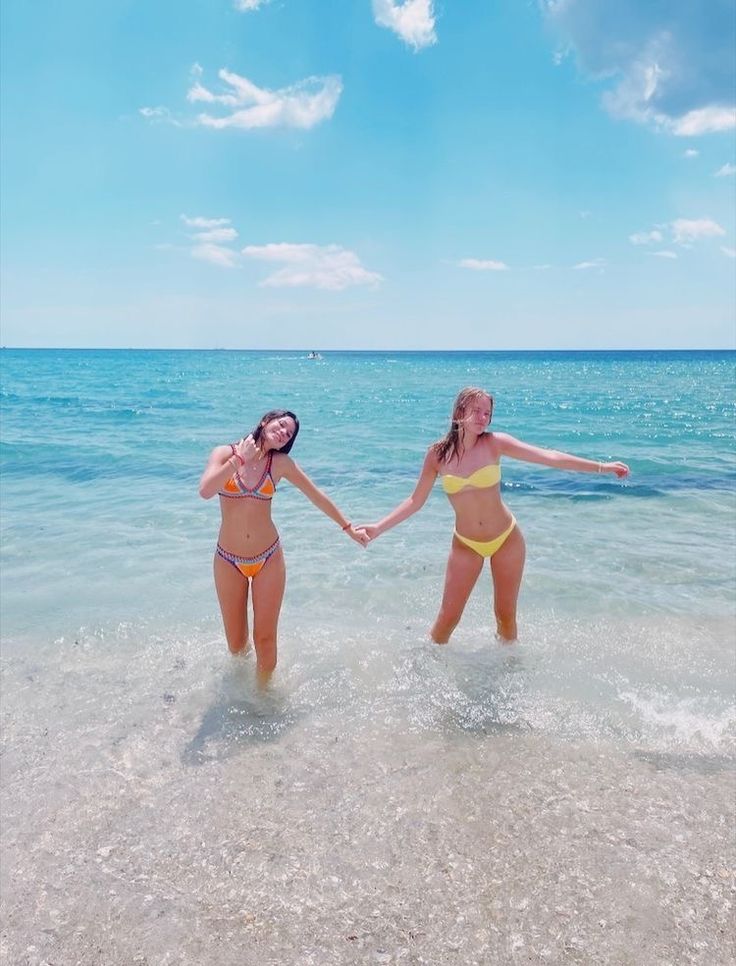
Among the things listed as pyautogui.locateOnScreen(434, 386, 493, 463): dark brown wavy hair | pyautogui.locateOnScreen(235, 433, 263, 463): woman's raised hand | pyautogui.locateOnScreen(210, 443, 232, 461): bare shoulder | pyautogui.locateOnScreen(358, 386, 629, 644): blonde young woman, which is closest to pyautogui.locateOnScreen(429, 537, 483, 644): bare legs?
pyautogui.locateOnScreen(358, 386, 629, 644): blonde young woman

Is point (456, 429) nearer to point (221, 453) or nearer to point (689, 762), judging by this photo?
point (221, 453)

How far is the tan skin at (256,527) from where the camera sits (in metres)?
4.82

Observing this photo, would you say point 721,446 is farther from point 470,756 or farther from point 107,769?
point 107,769

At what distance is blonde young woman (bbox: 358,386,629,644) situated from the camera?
534cm

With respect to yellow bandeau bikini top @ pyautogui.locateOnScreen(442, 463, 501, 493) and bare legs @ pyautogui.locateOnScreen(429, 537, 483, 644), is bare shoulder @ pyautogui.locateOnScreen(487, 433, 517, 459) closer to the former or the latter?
yellow bandeau bikini top @ pyautogui.locateOnScreen(442, 463, 501, 493)

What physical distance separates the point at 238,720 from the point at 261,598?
881 mm

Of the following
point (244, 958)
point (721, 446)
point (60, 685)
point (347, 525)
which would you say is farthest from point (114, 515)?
point (721, 446)

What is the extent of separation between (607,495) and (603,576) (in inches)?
186

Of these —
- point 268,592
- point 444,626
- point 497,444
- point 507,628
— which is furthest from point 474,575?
point 268,592

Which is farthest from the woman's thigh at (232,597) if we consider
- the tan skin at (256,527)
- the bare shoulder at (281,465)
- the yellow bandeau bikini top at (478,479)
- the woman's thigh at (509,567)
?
the woman's thigh at (509,567)

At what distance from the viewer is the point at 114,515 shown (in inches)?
445

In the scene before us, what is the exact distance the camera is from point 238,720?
4.89 meters

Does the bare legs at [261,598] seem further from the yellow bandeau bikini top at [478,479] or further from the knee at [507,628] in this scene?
the knee at [507,628]

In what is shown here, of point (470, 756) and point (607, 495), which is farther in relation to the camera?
point (607, 495)
